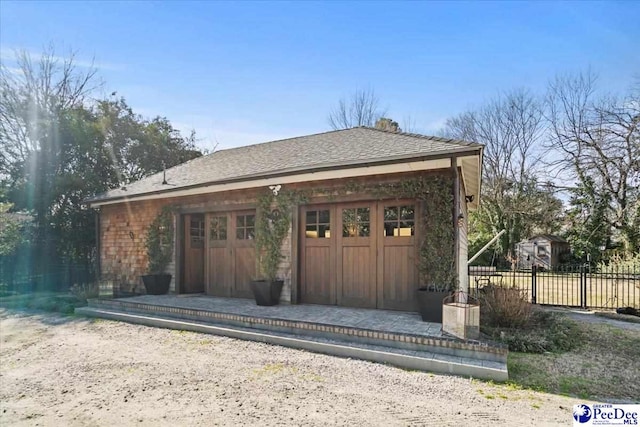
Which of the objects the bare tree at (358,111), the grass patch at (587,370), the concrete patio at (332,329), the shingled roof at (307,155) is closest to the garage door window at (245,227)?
the shingled roof at (307,155)

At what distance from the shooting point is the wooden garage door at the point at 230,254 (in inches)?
336

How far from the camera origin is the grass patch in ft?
12.7

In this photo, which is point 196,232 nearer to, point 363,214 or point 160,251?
point 160,251

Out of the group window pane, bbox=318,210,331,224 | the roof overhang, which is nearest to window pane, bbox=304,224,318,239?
window pane, bbox=318,210,331,224

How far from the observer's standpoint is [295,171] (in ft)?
22.8

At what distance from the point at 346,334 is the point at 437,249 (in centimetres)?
210

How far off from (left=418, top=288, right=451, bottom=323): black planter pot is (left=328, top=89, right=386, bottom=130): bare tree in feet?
67.7

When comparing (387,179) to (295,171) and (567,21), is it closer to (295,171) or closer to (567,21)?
(295,171)

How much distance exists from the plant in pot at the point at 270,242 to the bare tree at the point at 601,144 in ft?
58.6

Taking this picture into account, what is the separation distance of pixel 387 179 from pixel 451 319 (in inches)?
110

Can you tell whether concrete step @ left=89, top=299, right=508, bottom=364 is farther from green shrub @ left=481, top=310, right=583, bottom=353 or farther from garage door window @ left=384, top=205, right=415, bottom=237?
garage door window @ left=384, top=205, right=415, bottom=237

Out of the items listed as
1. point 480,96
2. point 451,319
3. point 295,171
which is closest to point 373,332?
point 451,319

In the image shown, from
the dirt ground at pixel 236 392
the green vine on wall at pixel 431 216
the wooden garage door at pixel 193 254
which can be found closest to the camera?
the dirt ground at pixel 236 392

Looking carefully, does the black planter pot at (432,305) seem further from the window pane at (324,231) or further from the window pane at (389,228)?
the window pane at (324,231)
